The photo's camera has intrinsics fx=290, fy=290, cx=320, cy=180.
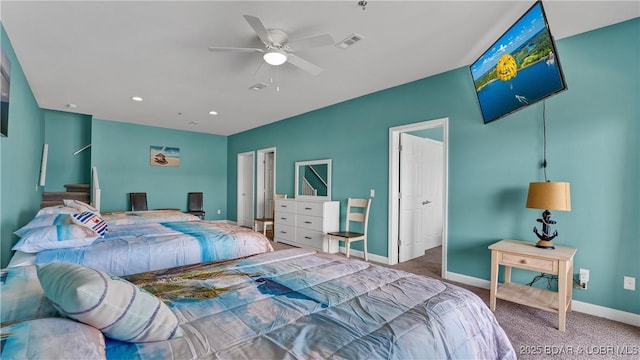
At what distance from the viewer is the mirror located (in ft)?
16.7

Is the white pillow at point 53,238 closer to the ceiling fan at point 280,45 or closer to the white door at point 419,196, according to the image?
the ceiling fan at point 280,45

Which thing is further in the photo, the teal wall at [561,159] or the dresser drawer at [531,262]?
the teal wall at [561,159]

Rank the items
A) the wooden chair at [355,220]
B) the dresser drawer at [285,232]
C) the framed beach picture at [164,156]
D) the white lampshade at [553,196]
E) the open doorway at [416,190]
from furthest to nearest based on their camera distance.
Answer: the framed beach picture at [164,156] → the dresser drawer at [285,232] → the wooden chair at [355,220] → the open doorway at [416,190] → the white lampshade at [553,196]

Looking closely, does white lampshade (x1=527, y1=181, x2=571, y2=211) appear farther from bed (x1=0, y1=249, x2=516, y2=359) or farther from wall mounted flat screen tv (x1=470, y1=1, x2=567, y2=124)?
bed (x1=0, y1=249, x2=516, y2=359)

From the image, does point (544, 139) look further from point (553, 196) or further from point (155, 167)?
point (155, 167)

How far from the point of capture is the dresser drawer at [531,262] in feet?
7.60

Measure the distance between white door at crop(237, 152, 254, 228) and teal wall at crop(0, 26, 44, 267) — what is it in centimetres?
403

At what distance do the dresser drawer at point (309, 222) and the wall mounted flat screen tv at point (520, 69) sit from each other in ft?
9.12

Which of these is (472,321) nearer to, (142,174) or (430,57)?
(430,57)

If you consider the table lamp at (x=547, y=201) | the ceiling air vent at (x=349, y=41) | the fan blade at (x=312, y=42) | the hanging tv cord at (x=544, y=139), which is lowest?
the table lamp at (x=547, y=201)

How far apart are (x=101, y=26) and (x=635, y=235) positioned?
485 centimetres

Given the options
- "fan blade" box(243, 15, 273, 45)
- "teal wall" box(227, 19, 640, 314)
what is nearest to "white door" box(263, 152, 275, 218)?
"teal wall" box(227, 19, 640, 314)

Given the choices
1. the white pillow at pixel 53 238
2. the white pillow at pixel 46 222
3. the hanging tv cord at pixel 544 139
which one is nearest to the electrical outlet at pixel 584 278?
the hanging tv cord at pixel 544 139

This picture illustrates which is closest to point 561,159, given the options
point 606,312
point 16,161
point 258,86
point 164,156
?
point 606,312
